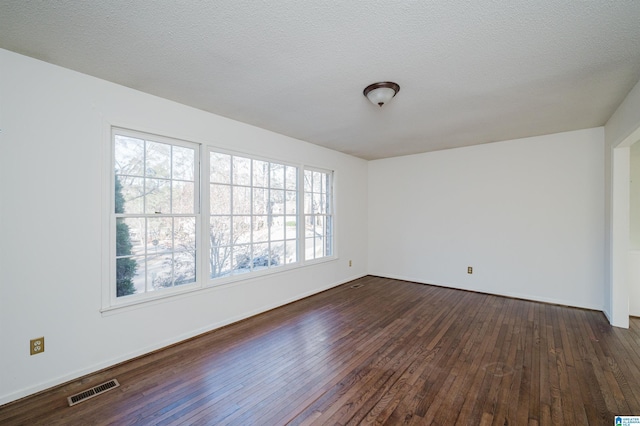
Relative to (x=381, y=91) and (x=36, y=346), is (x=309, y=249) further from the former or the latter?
(x=36, y=346)

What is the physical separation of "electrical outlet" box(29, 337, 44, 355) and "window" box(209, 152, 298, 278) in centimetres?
144

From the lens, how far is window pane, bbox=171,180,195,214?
114 inches

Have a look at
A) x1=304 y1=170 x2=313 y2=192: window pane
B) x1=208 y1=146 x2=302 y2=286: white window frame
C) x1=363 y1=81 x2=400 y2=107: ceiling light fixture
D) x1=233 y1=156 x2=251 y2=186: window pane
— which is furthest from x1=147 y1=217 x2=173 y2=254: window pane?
x1=363 y1=81 x2=400 y2=107: ceiling light fixture

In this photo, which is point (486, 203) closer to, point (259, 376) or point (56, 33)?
point (259, 376)

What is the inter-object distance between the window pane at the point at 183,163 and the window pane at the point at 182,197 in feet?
0.25

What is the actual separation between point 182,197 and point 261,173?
1.14m

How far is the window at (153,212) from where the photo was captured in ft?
8.39

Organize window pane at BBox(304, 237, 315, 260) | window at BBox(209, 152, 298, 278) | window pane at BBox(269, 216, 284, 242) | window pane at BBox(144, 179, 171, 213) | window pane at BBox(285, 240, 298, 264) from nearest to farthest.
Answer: window pane at BBox(144, 179, 171, 213), window at BBox(209, 152, 298, 278), window pane at BBox(269, 216, 284, 242), window pane at BBox(285, 240, 298, 264), window pane at BBox(304, 237, 315, 260)

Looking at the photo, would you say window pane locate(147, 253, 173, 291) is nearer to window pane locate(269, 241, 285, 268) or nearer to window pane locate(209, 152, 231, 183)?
window pane locate(209, 152, 231, 183)

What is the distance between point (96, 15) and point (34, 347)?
242cm

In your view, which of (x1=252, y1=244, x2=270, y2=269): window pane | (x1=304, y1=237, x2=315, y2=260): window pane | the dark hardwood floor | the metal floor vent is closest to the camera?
the dark hardwood floor

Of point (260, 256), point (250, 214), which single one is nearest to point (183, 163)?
point (250, 214)

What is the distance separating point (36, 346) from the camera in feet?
6.85

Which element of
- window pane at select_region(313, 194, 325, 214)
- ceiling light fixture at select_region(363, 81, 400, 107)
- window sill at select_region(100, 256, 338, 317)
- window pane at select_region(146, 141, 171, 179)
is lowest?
window sill at select_region(100, 256, 338, 317)
